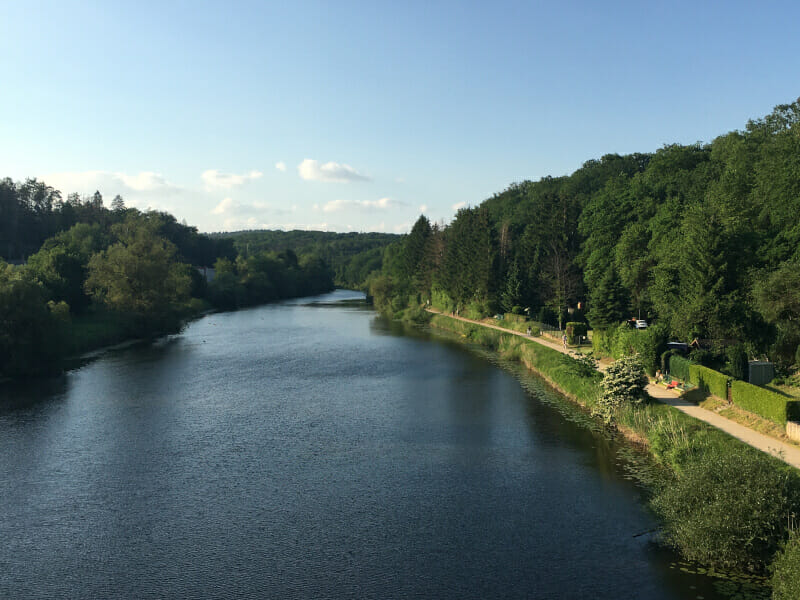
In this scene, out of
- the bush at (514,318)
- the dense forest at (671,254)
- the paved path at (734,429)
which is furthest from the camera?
the bush at (514,318)

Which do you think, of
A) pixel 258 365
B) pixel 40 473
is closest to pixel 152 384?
pixel 258 365

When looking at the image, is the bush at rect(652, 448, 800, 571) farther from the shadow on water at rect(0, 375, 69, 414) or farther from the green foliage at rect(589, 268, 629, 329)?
the shadow on water at rect(0, 375, 69, 414)

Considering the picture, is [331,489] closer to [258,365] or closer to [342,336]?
[258,365]

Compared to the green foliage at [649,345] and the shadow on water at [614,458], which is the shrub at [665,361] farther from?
the shadow on water at [614,458]

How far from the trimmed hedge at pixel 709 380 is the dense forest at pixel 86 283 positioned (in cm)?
4044

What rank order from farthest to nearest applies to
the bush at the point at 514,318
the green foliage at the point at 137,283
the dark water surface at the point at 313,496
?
1. the green foliage at the point at 137,283
2. the bush at the point at 514,318
3. the dark water surface at the point at 313,496

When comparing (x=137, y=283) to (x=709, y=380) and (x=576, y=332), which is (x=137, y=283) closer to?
(x=576, y=332)

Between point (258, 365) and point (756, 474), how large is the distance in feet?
122

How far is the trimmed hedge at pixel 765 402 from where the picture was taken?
21234 mm

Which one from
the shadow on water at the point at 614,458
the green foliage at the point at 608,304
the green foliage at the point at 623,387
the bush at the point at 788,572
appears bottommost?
the shadow on water at the point at 614,458

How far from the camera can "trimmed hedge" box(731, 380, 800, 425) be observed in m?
21.2

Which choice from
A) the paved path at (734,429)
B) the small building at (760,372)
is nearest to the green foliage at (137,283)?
the paved path at (734,429)

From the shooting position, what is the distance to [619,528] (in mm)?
17750

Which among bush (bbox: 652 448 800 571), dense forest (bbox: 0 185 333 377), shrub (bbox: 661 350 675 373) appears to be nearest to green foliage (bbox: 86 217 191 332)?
dense forest (bbox: 0 185 333 377)
